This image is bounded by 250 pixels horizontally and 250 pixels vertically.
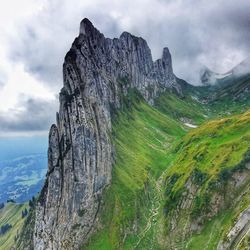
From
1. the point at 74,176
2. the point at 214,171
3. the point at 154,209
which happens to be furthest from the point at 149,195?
the point at 214,171

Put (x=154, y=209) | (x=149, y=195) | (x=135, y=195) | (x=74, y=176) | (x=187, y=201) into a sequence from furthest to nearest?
(x=74, y=176)
(x=149, y=195)
(x=135, y=195)
(x=154, y=209)
(x=187, y=201)

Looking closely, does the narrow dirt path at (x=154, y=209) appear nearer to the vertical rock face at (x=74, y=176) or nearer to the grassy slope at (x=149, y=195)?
the grassy slope at (x=149, y=195)

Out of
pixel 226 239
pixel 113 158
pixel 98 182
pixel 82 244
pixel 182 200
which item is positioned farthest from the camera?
pixel 113 158

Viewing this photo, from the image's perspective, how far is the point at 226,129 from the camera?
618ft

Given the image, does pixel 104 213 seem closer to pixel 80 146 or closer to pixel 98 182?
pixel 98 182

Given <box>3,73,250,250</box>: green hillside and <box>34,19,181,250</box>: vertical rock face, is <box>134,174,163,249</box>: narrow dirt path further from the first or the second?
<box>34,19,181,250</box>: vertical rock face

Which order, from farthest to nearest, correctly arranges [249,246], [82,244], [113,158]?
[113,158], [82,244], [249,246]

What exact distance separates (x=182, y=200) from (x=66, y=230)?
2110 inches

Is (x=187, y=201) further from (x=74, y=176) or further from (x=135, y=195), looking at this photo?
(x=74, y=176)

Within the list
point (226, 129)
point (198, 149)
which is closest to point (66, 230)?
point (198, 149)

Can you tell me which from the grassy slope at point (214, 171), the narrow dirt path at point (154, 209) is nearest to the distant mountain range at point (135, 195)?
the grassy slope at point (214, 171)

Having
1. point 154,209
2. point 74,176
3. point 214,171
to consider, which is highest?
point 74,176

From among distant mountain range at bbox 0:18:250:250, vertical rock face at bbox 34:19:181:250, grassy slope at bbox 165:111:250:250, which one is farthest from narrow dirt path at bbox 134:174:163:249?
vertical rock face at bbox 34:19:181:250

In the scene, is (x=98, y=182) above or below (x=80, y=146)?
below
